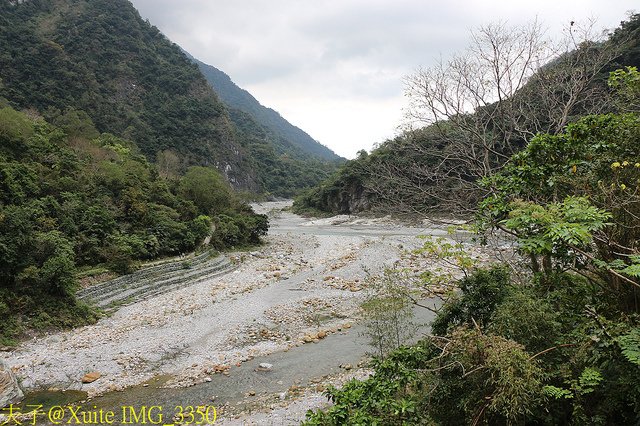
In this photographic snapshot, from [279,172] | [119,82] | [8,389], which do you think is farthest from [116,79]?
[8,389]

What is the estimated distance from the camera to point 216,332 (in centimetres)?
1210

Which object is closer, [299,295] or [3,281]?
[3,281]

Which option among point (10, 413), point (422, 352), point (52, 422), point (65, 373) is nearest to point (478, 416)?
point (422, 352)

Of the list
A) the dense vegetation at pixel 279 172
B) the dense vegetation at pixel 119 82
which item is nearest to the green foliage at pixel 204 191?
the dense vegetation at pixel 119 82

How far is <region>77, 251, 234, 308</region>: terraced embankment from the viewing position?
1438cm

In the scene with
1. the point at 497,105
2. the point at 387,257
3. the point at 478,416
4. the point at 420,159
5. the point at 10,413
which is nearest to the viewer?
the point at 478,416

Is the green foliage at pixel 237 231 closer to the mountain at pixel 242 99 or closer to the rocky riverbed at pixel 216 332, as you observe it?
the rocky riverbed at pixel 216 332

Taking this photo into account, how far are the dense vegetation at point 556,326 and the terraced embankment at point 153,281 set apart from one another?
13259 millimetres

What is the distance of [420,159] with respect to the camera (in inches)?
340

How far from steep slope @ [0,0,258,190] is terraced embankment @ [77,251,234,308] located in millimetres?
29280

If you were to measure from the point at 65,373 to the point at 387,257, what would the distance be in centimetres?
1510

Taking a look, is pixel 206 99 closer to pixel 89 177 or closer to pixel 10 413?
pixel 89 177

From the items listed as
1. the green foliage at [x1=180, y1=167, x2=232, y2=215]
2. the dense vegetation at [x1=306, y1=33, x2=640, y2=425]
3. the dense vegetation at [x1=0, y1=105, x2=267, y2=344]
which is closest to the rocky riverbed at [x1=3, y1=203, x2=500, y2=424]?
the dense vegetation at [x1=0, y1=105, x2=267, y2=344]

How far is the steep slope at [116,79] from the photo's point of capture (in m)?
46.0
